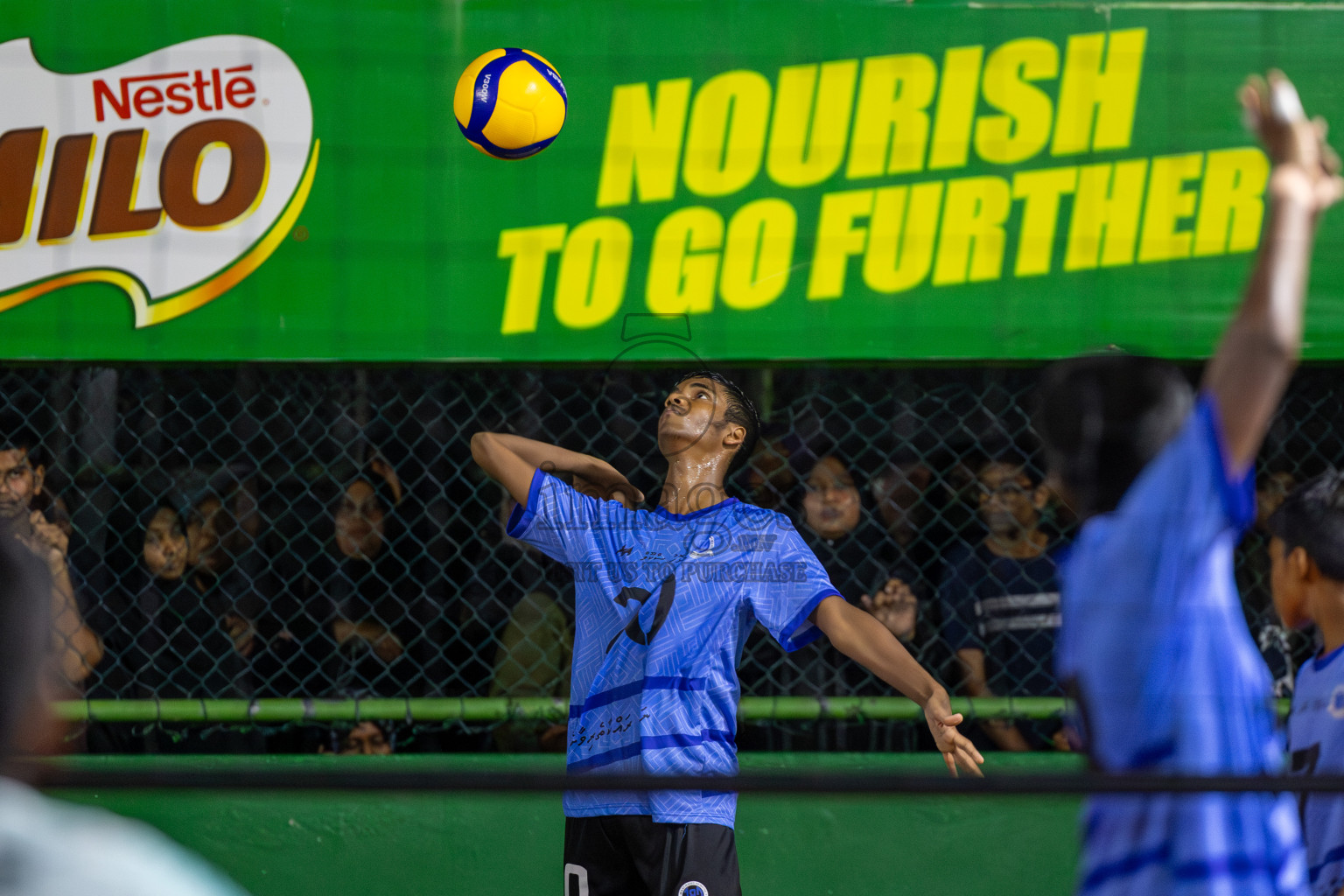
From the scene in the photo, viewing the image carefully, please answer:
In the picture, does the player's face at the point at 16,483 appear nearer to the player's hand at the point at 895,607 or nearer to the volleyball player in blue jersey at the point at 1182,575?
the player's hand at the point at 895,607

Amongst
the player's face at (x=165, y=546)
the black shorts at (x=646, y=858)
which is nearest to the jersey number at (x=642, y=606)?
the black shorts at (x=646, y=858)

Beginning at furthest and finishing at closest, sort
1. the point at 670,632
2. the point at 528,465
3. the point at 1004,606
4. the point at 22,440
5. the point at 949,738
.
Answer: the point at 22,440
the point at 1004,606
the point at 528,465
the point at 670,632
the point at 949,738

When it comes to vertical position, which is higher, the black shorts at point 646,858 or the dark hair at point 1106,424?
the dark hair at point 1106,424

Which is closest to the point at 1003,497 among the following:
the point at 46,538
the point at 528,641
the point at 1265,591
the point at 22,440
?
the point at 1265,591

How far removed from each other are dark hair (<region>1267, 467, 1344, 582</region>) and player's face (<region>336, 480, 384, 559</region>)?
2.52 metres

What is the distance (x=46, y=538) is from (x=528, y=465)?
156 cm

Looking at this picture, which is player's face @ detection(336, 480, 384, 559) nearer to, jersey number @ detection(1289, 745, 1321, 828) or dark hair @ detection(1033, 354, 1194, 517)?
jersey number @ detection(1289, 745, 1321, 828)

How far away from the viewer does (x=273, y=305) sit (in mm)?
3637

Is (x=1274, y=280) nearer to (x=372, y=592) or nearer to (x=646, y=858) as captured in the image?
(x=646, y=858)

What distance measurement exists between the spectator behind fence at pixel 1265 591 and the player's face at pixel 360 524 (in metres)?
2.60

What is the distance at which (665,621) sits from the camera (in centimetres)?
301

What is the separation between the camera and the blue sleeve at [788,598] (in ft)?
9.89

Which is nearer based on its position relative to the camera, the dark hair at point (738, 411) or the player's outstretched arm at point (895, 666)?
the player's outstretched arm at point (895, 666)

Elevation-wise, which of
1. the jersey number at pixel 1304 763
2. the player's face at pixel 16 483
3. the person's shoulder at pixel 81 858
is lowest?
the person's shoulder at pixel 81 858
